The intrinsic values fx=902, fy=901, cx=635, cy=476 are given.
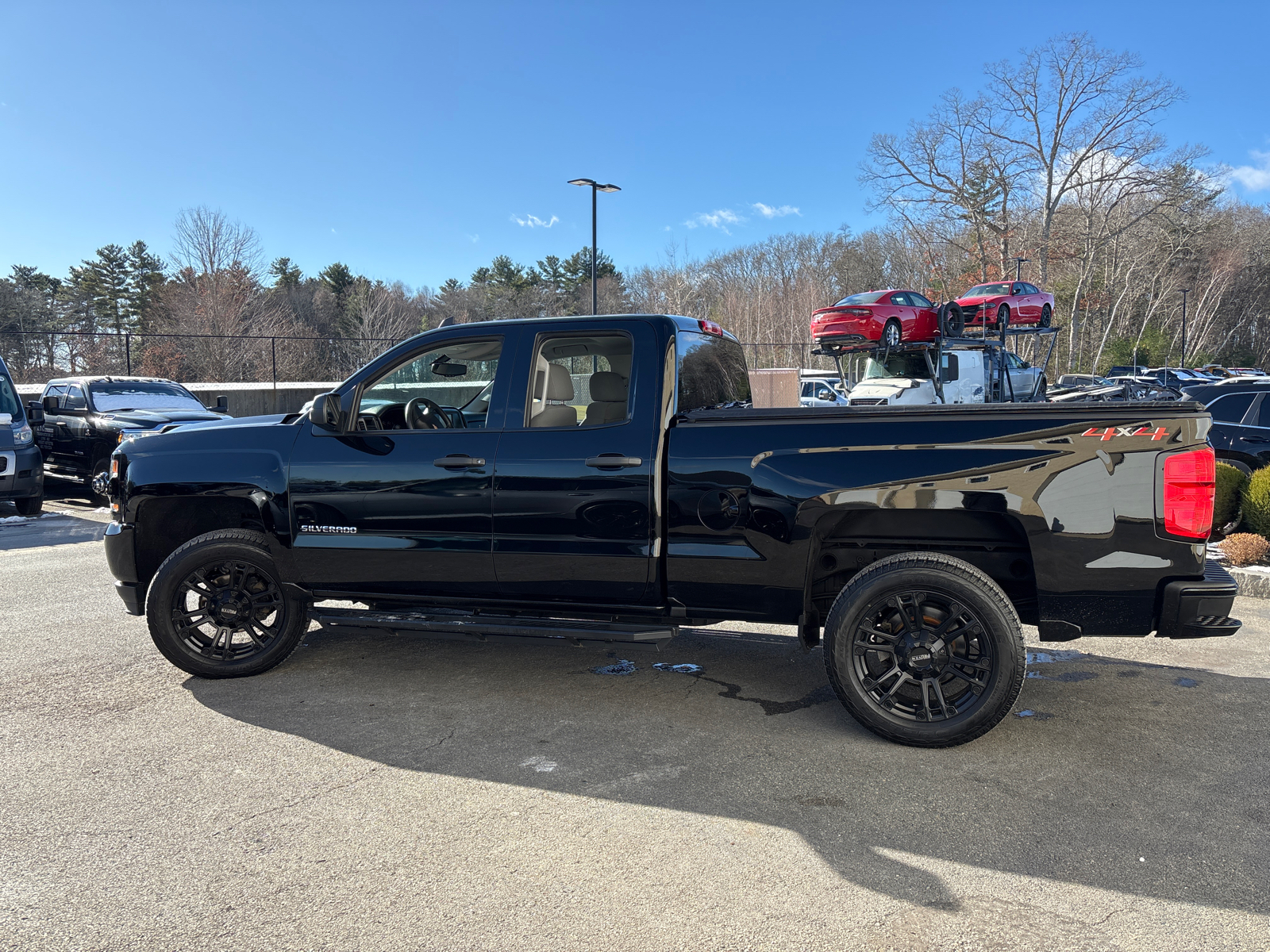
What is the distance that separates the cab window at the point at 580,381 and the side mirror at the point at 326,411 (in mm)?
1051

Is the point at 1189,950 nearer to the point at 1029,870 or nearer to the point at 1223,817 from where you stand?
the point at 1029,870

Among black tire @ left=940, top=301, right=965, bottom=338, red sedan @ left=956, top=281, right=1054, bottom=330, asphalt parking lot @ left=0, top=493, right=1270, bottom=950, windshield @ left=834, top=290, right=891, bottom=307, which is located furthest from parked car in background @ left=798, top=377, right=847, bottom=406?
asphalt parking lot @ left=0, top=493, right=1270, bottom=950

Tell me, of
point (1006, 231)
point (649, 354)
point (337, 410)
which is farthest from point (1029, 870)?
point (1006, 231)

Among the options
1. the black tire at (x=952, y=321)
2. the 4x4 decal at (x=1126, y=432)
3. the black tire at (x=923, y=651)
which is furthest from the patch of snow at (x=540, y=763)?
the black tire at (x=952, y=321)

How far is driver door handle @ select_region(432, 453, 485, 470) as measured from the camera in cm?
464

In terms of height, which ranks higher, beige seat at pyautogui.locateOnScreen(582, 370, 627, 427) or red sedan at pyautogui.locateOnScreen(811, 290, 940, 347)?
red sedan at pyautogui.locateOnScreen(811, 290, 940, 347)

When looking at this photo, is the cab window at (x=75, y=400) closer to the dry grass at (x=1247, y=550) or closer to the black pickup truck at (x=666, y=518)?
the black pickup truck at (x=666, y=518)

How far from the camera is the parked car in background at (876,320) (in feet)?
54.9

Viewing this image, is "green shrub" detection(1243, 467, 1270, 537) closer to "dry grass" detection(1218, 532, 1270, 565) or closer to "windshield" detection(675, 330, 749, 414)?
"dry grass" detection(1218, 532, 1270, 565)

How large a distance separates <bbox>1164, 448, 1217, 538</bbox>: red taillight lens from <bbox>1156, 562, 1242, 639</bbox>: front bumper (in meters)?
0.24

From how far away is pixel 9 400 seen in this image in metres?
11.7

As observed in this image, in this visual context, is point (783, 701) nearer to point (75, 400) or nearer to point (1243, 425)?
point (1243, 425)

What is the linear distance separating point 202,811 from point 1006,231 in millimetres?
54050

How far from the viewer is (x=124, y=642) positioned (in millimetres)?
5844
